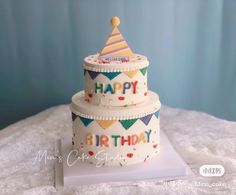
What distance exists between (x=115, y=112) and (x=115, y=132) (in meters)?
0.06

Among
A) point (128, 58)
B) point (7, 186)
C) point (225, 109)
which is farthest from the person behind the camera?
point (225, 109)

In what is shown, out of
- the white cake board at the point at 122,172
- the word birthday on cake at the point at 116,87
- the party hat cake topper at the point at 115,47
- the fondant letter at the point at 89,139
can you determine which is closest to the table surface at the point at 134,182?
the white cake board at the point at 122,172

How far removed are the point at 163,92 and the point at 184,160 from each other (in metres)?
0.68

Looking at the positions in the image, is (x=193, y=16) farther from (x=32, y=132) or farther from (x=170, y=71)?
(x=32, y=132)

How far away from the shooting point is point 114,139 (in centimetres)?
110

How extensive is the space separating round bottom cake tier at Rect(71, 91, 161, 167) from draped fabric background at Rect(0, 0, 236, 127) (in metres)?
0.65

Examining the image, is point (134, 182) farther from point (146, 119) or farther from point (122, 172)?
point (146, 119)

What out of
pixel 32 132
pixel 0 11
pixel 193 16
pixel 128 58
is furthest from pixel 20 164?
pixel 193 16

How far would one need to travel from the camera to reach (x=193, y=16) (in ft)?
5.67

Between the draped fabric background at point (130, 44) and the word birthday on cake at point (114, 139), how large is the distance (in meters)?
0.71

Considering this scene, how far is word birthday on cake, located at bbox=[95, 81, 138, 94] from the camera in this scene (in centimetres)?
109

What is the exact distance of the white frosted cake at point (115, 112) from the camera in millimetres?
1088

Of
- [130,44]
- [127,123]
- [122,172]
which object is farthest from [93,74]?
[130,44]

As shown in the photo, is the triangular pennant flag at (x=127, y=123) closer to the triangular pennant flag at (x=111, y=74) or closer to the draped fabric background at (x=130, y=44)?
the triangular pennant flag at (x=111, y=74)
